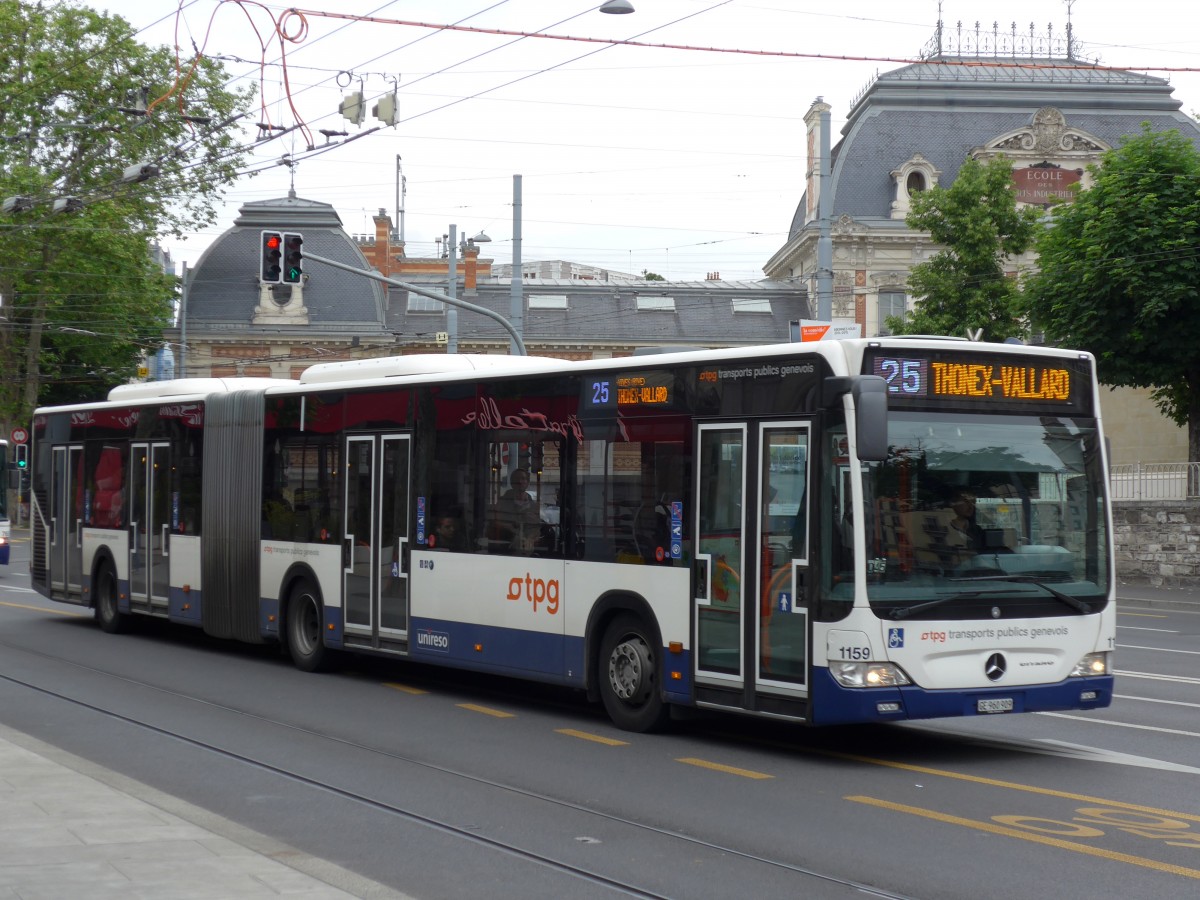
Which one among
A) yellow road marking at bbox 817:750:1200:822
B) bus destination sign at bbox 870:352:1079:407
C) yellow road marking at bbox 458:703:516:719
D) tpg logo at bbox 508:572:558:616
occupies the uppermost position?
bus destination sign at bbox 870:352:1079:407

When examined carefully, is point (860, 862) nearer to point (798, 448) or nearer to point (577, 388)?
point (798, 448)

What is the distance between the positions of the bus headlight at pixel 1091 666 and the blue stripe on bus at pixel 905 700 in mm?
259

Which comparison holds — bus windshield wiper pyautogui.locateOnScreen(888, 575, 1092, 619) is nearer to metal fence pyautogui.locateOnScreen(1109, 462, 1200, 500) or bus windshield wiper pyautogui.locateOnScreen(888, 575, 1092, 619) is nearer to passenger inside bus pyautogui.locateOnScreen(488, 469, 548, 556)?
passenger inside bus pyautogui.locateOnScreen(488, 469, 548, 556)

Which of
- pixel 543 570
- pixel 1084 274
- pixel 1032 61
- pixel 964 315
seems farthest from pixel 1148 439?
pixel 543 570

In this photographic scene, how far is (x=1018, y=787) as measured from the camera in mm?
9711

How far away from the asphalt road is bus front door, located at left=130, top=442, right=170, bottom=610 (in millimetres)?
4038

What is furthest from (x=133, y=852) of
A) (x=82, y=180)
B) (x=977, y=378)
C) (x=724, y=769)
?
(x=82, y=180)

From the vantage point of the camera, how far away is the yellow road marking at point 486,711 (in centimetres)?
1326

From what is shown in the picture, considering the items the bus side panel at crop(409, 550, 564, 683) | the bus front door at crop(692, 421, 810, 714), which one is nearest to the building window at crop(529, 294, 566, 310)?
the bus side panel at crop(409, 550, 564, 683)

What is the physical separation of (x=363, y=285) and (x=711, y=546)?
60696 mm

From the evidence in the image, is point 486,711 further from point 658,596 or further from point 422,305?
point 422,305

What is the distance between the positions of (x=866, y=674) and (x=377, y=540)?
6656mm

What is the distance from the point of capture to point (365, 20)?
17938mm

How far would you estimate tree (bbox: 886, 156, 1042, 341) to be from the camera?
141ft
